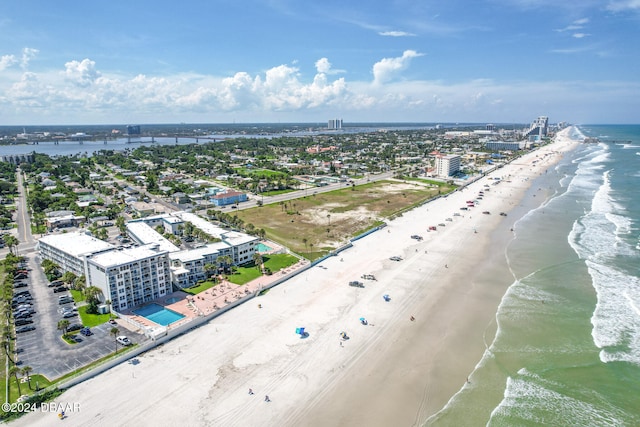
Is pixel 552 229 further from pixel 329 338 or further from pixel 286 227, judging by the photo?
pixel 329 338

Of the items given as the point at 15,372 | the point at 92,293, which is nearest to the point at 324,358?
the point at 15,372

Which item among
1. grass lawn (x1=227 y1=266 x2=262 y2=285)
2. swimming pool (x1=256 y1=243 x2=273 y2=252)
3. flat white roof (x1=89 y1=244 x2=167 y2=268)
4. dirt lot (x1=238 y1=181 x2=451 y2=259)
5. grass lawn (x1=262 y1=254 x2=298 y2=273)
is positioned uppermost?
flat white roof (x1=89 y1=244 x2=167 y2=268)

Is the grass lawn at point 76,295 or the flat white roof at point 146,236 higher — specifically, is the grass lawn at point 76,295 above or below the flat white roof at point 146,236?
below

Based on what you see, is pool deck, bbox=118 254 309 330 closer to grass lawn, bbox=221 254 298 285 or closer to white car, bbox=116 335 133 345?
grass lawn, bbox=221 254 298 285

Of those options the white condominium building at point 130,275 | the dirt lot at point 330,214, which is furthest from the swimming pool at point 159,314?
the dirt lot at point 330,214

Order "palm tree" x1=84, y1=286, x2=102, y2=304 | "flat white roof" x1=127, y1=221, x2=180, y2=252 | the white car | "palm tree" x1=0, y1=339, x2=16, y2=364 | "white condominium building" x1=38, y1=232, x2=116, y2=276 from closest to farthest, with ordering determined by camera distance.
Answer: "palm tree" x1=0, y1=339, x2=16, y2=364 → the white car → "palm tree" x1=84, y1=286, x2=102, y2=304 → "white condominium building" x1=38, y1=232, x2=116, y2=276 → "flat white roof" x1=127, y1=221, x2=180, y2=252

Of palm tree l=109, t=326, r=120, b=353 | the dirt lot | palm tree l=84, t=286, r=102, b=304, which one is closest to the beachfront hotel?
palm tree l=84, t=286, r=102, b=304

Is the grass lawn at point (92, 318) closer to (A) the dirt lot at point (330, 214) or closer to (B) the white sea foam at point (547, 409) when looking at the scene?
(A) the dirt lot at point (330, 214)
